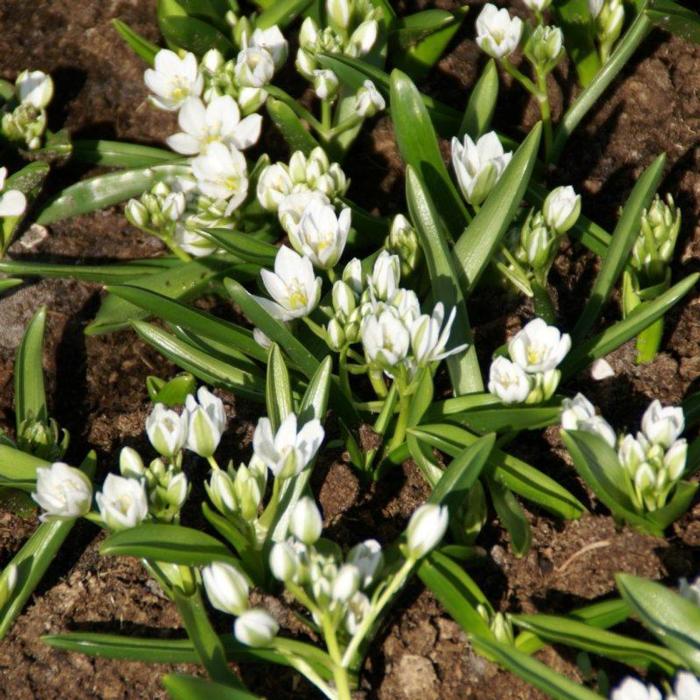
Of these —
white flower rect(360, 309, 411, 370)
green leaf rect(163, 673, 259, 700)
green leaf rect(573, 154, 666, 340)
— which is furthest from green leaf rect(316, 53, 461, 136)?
green leaf rect(163, 673, 259, 700)

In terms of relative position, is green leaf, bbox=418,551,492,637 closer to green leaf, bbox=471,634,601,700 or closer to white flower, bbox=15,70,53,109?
green leaf, bbox=471,634,601,700

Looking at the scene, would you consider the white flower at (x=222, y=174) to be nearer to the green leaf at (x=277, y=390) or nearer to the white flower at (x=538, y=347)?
the green leaf at (x=277, y=390)

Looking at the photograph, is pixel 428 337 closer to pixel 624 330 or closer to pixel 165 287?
pixel 624 330

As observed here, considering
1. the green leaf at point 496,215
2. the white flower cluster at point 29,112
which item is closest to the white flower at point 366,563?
the green leaf at point 496,215

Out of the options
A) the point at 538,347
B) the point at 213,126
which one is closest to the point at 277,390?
the point at 538,347

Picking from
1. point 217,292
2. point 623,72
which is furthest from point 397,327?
point 623,72

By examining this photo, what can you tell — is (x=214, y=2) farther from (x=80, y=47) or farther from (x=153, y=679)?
(x=153, y=679)

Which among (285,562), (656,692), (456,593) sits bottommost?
(456,593)
